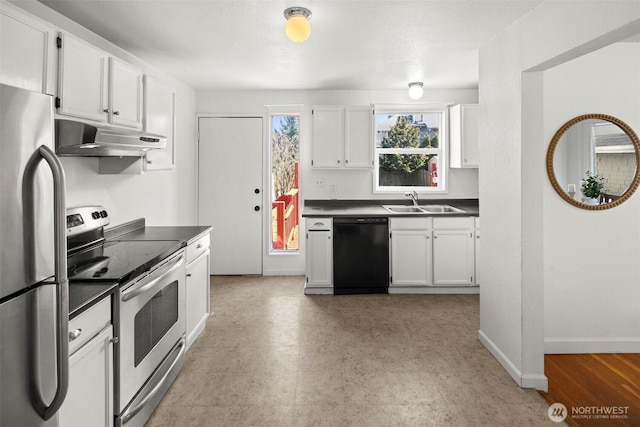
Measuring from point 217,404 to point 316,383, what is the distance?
62 centimetres

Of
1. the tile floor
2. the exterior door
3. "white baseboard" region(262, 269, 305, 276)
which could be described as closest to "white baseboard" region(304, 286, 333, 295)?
the tile floor

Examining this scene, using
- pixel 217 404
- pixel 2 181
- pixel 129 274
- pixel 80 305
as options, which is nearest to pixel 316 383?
pixel 217 404

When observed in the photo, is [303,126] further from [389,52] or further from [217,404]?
[217,404]

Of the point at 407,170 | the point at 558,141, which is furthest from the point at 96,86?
the point at 407,170

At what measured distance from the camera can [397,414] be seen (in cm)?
222

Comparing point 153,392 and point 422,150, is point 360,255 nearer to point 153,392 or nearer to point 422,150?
point 422,150

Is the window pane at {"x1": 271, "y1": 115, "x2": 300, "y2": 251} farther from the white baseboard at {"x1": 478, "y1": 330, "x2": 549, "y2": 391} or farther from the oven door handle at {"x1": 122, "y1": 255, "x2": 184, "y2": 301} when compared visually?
the white baseboard at {"x1": 478, "y1": 330, "x2": 549, "y2": 391}

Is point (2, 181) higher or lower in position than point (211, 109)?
lower

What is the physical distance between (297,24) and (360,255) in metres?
2.68

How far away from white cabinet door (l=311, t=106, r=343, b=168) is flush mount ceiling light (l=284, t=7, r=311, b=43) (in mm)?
2331

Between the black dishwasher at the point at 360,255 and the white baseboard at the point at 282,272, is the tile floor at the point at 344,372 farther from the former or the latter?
the white baseboard at the point at 282,272

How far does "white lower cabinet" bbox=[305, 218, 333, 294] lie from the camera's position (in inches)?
176

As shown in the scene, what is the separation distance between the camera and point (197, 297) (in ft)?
10.6

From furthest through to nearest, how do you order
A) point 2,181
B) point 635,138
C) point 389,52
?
point 389,52
point 635,138
point 2,181
